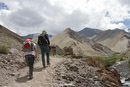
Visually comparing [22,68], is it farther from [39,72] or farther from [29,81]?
[29,81]

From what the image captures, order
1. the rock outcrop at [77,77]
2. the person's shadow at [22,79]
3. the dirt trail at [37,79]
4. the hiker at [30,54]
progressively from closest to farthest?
1. the dirt trail at [37,79]
2. the person's shadow at [22,79]
3. the hiker at [30,54]
4. the rock outcrop at [77,77]

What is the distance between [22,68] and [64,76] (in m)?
3.36

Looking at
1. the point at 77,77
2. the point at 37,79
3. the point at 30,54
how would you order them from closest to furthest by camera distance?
the point at 30,54, the point at 37,79, the point at 77,77

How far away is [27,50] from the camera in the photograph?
9.93m

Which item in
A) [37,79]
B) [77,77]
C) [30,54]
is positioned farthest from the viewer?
[77,77]

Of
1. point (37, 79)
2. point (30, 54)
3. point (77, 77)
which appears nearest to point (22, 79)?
point (37, 79)

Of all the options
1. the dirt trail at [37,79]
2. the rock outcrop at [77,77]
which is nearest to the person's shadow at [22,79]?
the dirt trail at [37,79]

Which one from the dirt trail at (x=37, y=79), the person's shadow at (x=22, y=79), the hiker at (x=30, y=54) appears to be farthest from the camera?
the hiker at (x=30, y=54)

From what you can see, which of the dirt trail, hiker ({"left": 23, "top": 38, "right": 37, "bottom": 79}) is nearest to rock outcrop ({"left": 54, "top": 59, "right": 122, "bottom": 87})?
the dirt trail

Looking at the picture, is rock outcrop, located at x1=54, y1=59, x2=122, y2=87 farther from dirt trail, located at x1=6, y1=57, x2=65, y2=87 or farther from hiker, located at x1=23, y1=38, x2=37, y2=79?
hiker, located at x1=23, y1=38, x2=37, y2=79

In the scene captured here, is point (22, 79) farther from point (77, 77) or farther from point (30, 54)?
point (77, 77)

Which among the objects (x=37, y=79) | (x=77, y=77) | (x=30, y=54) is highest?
(x=30, y=54)

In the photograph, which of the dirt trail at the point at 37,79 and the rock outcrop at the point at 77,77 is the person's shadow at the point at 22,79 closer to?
the dirt trail at the point at 37,79

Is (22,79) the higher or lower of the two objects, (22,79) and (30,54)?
the lower
